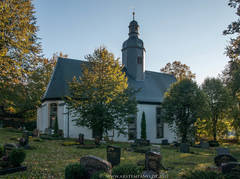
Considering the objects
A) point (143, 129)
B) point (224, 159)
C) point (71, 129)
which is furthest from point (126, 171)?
point (143, 129)

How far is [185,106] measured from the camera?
938 inches

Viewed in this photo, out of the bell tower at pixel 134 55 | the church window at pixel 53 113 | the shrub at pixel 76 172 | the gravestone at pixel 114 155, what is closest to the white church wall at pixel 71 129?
the church window at pixel 53 113

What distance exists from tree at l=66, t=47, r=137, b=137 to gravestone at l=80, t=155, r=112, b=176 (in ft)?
36.1

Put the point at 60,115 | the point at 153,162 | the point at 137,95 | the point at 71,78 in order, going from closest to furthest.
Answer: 1. the point at 153,162
2. the point at 60,115
3. the point at 71,78
4. the point at 137,95

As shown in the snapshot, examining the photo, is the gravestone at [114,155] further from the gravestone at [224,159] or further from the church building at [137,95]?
the church building at [137,95]

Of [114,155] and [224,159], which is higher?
[114,155]

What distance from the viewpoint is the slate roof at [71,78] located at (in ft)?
82.3

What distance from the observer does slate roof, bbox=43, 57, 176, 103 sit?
2508 centimetres

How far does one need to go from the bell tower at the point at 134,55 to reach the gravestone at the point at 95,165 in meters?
24.2

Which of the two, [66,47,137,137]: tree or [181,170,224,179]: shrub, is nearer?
[181,170,224,179]: shrub

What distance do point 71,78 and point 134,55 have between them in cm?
1033

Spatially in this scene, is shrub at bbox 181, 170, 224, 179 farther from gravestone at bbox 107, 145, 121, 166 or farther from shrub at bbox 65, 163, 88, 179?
gravestone at bbox 107, 145, 121, 166

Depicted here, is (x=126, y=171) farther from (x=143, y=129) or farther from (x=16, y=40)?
(x=143, y=129)

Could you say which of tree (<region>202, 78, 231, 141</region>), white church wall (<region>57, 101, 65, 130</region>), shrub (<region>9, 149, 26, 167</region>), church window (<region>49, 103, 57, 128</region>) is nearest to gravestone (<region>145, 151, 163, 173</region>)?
shrub (<region>9, 149, 26, 167</region>)
